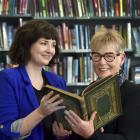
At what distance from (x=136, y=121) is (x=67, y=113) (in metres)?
0.32

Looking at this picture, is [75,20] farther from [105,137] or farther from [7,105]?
[105,137]

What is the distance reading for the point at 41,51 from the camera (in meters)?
1.84

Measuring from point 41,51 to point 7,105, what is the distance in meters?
0.36

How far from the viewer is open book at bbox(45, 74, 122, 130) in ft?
4.59

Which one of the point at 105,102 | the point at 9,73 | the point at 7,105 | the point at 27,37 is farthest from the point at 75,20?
the point at 105,102

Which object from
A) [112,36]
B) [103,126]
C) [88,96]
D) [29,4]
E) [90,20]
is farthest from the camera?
[90,20]

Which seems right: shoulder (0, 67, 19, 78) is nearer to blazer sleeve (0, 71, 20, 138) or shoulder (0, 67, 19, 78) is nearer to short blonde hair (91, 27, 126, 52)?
blazer sleeve (0, 71, 20, 138)

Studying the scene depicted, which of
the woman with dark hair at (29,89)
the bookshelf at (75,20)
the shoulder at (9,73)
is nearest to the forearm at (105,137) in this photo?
the woman with dark hair at (29,89)

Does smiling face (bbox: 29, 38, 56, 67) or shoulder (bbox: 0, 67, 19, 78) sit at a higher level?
smiling face (bbox: 29, 38, 56, 67)

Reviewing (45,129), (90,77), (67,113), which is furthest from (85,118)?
(90,77)

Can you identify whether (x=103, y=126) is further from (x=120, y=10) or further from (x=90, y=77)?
(x=120, y=10)

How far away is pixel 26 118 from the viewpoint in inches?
63.6

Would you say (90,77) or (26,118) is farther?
(90,77)

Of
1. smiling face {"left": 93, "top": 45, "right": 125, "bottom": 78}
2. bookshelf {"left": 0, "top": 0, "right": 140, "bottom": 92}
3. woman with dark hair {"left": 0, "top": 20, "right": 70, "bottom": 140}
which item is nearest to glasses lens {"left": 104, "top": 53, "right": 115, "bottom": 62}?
smiling face {"left": 93, "top": 45, "right": 125, "bottom": 78}
